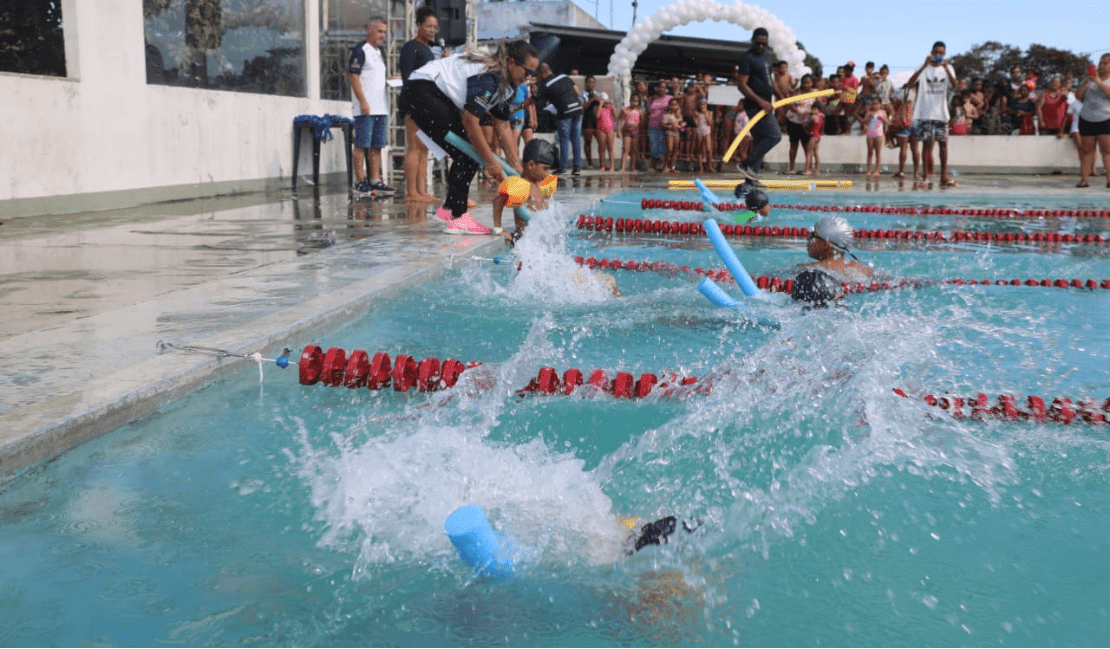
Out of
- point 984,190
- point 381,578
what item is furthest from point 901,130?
point 381,578

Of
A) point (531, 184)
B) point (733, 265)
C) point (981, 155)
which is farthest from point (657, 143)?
point (733, 265)

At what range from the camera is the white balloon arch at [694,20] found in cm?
2141

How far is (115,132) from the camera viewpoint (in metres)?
9.95

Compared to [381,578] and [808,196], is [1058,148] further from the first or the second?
[381,578]

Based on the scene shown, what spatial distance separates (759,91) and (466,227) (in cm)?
609

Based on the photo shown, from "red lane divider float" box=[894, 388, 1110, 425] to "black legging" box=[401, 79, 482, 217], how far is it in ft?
17.7

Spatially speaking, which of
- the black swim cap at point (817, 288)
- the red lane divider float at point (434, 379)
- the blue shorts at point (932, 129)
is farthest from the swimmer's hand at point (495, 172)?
the blue shorts at point (932, 129)

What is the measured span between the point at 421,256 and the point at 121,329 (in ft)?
9.19

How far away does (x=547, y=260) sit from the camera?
6641 mm

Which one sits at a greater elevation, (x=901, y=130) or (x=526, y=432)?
(x=901, y=130)

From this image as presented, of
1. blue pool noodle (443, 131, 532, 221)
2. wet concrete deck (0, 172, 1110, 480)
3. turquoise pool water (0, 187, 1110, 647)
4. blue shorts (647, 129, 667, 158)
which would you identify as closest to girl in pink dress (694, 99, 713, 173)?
blue shorts (647, 129, 667, 158)

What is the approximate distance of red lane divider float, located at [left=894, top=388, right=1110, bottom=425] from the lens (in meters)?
3.87

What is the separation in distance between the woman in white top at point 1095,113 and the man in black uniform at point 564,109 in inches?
334

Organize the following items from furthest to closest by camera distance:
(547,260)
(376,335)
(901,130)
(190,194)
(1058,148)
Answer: (1058,148)
(901,130)
(190,194)
(547,260)
(376,335)
